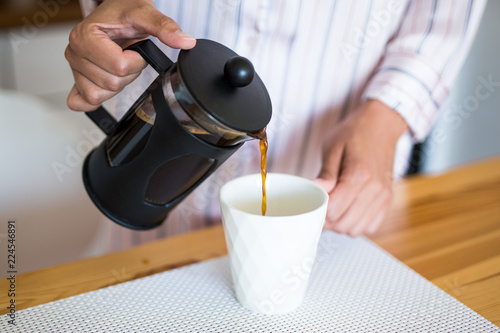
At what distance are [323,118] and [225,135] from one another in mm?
607

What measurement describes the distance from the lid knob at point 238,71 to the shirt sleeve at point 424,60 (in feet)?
1.63

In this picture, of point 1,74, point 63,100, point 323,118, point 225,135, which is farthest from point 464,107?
point 225,135

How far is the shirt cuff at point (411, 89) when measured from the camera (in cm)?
99

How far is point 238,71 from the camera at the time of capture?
0.55 m

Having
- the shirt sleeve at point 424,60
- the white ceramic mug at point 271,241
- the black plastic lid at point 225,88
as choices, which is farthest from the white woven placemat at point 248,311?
the shirt sleeve at point 424,60

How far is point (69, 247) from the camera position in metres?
1.22

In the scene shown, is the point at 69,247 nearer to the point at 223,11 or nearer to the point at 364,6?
the point at 223,11

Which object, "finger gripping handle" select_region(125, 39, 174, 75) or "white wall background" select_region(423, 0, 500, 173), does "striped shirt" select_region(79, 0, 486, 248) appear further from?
"white wall background" select_region(423, 0, 500, 173)

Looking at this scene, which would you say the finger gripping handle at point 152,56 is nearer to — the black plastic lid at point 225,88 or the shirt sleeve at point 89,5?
the black plastic lid at point 225,88

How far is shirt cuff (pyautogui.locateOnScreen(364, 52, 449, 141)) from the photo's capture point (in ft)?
3.26

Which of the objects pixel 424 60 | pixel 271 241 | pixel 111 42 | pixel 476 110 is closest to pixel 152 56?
pixel 111 42

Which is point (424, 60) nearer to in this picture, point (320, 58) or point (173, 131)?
point (320, 58)

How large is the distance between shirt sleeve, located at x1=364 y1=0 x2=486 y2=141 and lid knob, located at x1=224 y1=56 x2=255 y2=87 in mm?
497

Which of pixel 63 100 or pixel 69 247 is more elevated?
pixel 69 247
